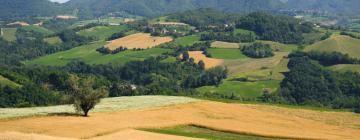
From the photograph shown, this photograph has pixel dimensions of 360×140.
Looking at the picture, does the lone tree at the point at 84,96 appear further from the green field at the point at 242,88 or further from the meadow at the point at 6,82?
the green field at the point at 242,88

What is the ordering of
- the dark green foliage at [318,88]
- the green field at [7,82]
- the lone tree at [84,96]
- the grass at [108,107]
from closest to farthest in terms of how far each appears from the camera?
the lone tree at [84,96], the grass at [108,107], the green field at [7,82], the dark green foliage at [318,88]

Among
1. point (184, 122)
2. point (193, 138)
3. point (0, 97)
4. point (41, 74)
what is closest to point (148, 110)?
point (184, 122)

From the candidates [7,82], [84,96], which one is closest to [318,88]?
[7,82]

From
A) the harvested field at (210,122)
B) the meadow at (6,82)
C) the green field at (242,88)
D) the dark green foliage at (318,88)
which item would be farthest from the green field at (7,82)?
the harvested field at (210,122)

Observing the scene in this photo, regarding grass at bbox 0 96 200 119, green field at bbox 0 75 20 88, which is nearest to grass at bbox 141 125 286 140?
grass at bbox 0 96 200 119

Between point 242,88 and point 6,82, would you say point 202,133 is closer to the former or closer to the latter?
point 6,82

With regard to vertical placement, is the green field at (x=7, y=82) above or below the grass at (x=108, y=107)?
below

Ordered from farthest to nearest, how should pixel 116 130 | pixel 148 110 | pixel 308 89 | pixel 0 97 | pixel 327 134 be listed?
pixel 308 89 < pixel 0 97 < pixel 148 110 < pixel 327 134 < pixel 116 130

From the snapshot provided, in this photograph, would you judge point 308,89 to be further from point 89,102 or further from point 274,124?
point 89,102
